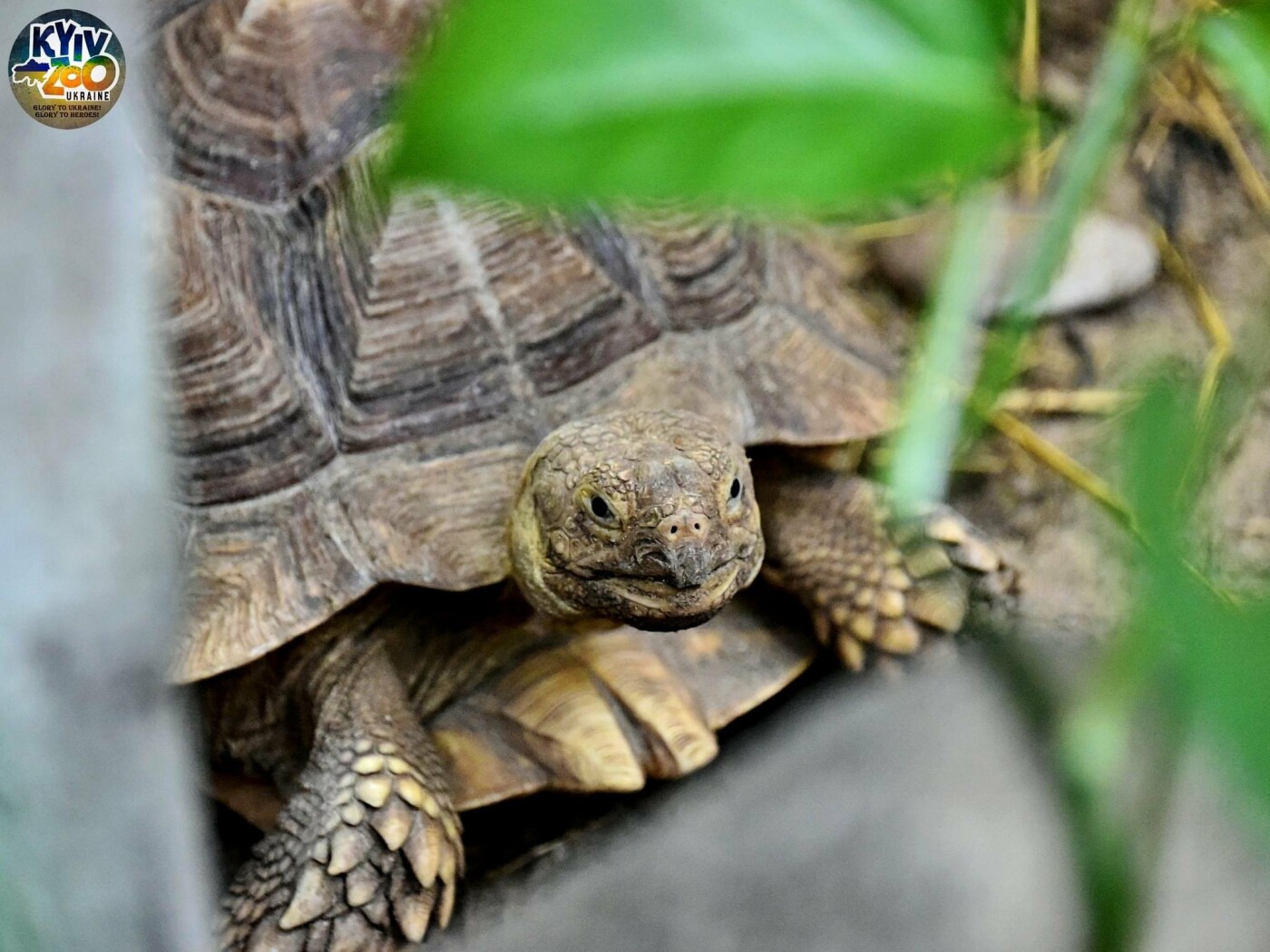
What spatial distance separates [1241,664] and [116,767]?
2.22 ft

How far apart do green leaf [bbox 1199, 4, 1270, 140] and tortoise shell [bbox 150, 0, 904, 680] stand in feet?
4.80

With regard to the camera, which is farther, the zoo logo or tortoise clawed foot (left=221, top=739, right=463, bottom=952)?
tortoise clawed foot (left=221, top=739, right=463, bottom=952)

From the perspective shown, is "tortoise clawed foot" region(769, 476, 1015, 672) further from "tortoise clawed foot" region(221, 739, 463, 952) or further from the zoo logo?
the zoo logo

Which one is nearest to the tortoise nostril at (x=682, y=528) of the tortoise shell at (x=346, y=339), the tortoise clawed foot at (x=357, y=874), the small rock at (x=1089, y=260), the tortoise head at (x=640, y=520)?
the tortoise head at (x=640, y=520)

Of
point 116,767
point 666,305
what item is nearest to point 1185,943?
point 116,767

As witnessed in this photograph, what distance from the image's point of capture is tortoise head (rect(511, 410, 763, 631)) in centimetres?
152

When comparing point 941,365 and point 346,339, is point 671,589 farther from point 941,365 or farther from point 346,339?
point 941,365

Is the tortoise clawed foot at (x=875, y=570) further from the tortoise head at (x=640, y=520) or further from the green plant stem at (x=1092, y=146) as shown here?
the green plant stem at (x=1092, y=146)

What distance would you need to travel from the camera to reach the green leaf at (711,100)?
0.23 m

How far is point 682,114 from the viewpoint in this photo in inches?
10.5

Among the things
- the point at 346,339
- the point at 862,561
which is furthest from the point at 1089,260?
the point at 346,339

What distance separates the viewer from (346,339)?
5.95ft

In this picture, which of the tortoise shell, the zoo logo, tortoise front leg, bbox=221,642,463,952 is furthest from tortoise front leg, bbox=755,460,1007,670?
the zoo logo

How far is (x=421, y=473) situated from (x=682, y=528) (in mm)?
487
